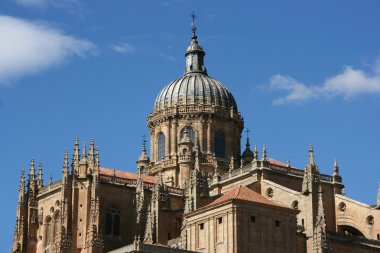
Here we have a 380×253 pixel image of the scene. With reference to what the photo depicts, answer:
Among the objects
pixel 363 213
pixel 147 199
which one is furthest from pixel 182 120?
pixel 363 213

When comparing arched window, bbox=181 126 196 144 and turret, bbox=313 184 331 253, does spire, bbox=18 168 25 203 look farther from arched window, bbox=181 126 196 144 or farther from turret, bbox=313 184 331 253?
turret, bbox=313 184 331 253

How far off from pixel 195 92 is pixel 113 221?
60.6 feet

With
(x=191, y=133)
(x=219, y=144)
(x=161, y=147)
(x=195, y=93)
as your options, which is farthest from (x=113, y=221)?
(x=195, y=93)

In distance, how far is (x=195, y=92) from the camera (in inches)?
3784

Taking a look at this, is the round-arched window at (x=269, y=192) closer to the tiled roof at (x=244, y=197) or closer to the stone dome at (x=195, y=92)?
the tiled roof at (x=244, y=197)

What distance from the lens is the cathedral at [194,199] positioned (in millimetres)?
70375

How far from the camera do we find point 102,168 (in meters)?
91.1

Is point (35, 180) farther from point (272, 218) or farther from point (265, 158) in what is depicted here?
point (272, 218)

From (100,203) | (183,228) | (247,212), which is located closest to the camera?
(247,212)

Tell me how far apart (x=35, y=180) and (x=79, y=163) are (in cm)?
920

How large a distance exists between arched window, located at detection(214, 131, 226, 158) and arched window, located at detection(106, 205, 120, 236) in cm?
1519

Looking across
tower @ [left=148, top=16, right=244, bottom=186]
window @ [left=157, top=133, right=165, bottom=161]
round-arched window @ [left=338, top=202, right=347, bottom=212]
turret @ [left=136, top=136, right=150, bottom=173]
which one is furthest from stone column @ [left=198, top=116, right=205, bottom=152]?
round-arched window @ [left=338, top=202, right=347, bottom=212]

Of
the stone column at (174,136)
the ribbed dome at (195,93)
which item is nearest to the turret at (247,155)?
the ribbed dome at (195,93)

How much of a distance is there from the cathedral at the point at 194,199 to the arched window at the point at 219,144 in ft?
0.32
